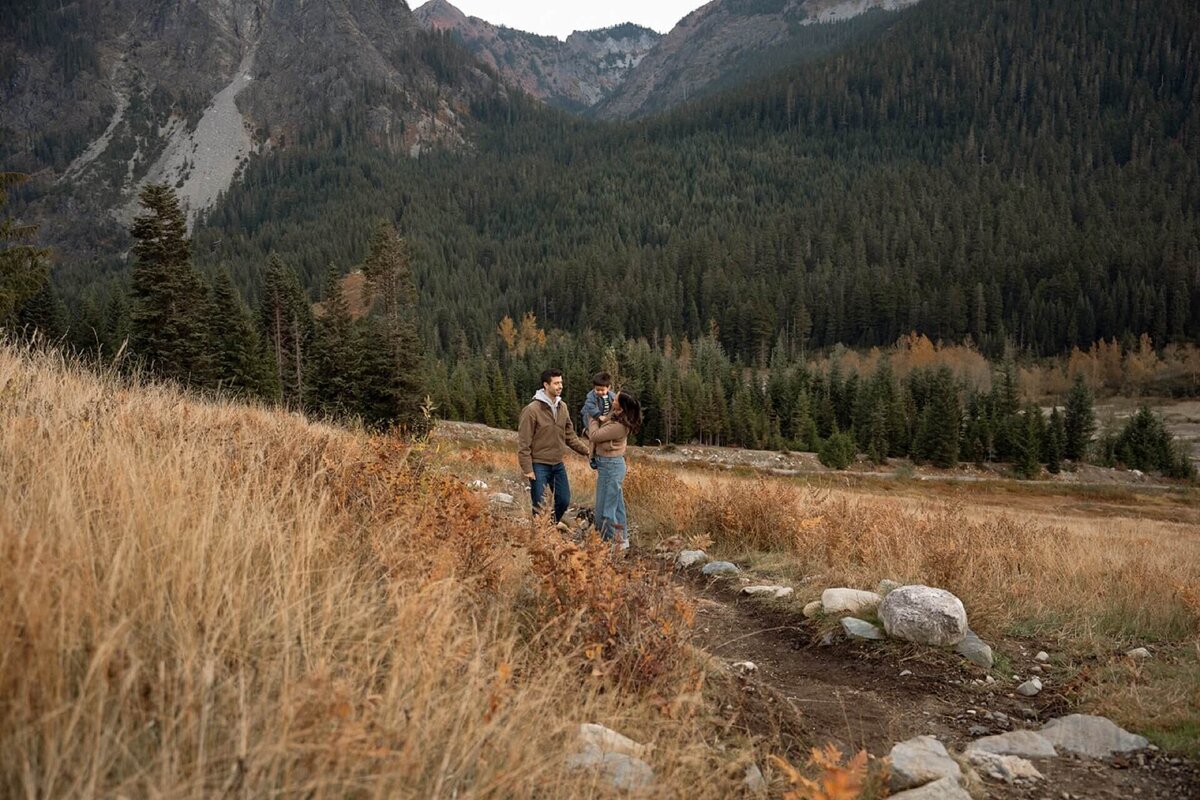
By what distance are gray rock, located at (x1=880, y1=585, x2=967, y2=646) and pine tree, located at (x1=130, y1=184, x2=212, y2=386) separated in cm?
3021

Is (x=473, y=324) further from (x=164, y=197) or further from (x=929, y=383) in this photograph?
(x=164, y=197)

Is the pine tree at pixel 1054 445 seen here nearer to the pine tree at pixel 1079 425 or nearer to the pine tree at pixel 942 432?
the pine tree at pixel 1079 425

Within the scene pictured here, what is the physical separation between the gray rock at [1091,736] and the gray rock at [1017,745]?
0.10 meters

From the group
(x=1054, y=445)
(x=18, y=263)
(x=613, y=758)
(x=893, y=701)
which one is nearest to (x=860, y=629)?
(x=893, y=701)

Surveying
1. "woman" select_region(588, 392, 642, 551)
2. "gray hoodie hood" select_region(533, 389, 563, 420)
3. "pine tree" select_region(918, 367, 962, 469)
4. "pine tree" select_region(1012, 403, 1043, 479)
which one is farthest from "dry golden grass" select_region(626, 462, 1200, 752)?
"pine tree" select_region(1012, 403, 1043, 479)

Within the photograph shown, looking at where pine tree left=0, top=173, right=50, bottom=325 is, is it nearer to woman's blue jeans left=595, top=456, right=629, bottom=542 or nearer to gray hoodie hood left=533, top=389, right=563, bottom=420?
gray hoodie hood left=533, top=389, right=563, bottom=420

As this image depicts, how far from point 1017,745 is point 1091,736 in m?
0.48

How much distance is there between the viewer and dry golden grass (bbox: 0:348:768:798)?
170 centimetres

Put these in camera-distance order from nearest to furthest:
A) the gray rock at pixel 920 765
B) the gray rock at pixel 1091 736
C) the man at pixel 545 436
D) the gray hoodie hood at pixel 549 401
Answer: the gray rock at pixel 920 765 < the gray rock at pixel 1091 736 < the man at pixel 545 436 < the gray hoodie hood at pixel 549 401

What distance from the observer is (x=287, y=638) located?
2.20m

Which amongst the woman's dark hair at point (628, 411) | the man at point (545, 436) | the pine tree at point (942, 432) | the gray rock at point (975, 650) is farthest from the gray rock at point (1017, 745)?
the pine tree at point (942, 432)

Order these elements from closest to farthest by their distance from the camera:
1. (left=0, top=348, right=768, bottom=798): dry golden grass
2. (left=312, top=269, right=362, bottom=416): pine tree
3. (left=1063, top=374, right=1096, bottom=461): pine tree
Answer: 1. (left=0, top=348, right=768, bottom=798): dry golden grass
2. (left=312, top=269, right=362, bottom=416): pine tree
3. (left=1063, top=374, right=1096, bottom=461): pine tree

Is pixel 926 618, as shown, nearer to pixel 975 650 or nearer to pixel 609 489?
pixel 975 650

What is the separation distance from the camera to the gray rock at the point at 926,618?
5.40 meters
